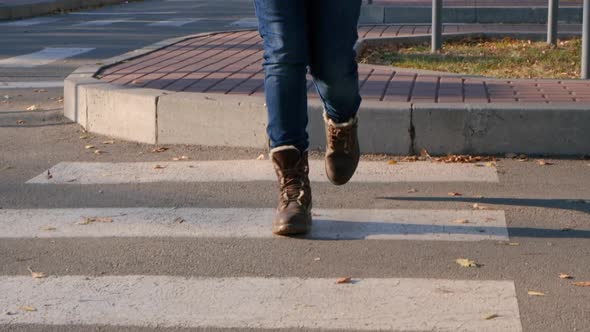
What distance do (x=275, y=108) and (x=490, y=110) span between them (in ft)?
6.50

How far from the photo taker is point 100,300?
379cm

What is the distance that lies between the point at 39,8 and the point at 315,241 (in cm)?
1695

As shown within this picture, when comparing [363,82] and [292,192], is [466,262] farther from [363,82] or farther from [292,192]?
[363,82]

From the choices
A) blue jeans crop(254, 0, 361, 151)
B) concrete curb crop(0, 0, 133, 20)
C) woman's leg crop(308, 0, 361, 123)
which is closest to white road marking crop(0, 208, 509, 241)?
blue jeans crop(254, 0, 361, 151)

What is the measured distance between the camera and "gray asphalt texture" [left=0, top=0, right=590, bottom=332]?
4.07 meters

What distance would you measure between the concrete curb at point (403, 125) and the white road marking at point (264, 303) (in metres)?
2.32

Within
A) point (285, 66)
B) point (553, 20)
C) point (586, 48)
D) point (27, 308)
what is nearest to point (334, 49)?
point (285, 66)

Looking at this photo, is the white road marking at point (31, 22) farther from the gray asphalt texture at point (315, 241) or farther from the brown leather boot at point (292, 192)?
the brown leather boot at point (292, 192)

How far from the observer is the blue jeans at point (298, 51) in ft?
14.5

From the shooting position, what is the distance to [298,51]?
4.45 metres

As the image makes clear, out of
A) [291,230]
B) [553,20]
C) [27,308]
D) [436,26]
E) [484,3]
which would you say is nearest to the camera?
[27,308]

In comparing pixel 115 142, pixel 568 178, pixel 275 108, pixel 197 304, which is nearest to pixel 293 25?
pixel 275 108

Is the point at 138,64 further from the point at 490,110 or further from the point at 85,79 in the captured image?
the point at 490,110

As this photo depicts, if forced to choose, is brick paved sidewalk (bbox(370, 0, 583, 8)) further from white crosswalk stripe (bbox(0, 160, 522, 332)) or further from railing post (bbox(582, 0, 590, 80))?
white crosswalk stripe (bbox(0, 160, 522, 332))
